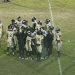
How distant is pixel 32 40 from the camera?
31484 mm

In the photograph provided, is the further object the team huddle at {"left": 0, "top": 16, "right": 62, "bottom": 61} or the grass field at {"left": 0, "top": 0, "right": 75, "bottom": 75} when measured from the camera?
the team huddle at {"left": 0, "top": 16, "right": 62, "bottom": 61}

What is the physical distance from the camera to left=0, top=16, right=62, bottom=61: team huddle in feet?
103

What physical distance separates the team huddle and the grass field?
25.9 inches

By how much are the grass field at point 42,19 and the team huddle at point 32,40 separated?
0.66m

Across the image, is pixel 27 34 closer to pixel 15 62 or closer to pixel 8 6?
pixel 15 62

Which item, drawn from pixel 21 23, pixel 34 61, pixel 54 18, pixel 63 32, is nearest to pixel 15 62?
pixel 34 61

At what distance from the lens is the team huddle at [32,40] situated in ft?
103

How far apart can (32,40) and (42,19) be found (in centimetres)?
1437

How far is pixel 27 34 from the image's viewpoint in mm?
31359

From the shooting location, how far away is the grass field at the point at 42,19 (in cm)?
3012

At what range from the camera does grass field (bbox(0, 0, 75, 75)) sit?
98.8 ft

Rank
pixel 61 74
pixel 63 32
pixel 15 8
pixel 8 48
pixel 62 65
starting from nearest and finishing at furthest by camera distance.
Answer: pixel 61 74, pixel 62 65, pixel 8 48, pixel 63 32, pixel 15 8

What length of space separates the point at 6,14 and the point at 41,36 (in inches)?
651

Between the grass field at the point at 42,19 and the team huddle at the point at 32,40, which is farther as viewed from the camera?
the team huddle at the point at 32,40
